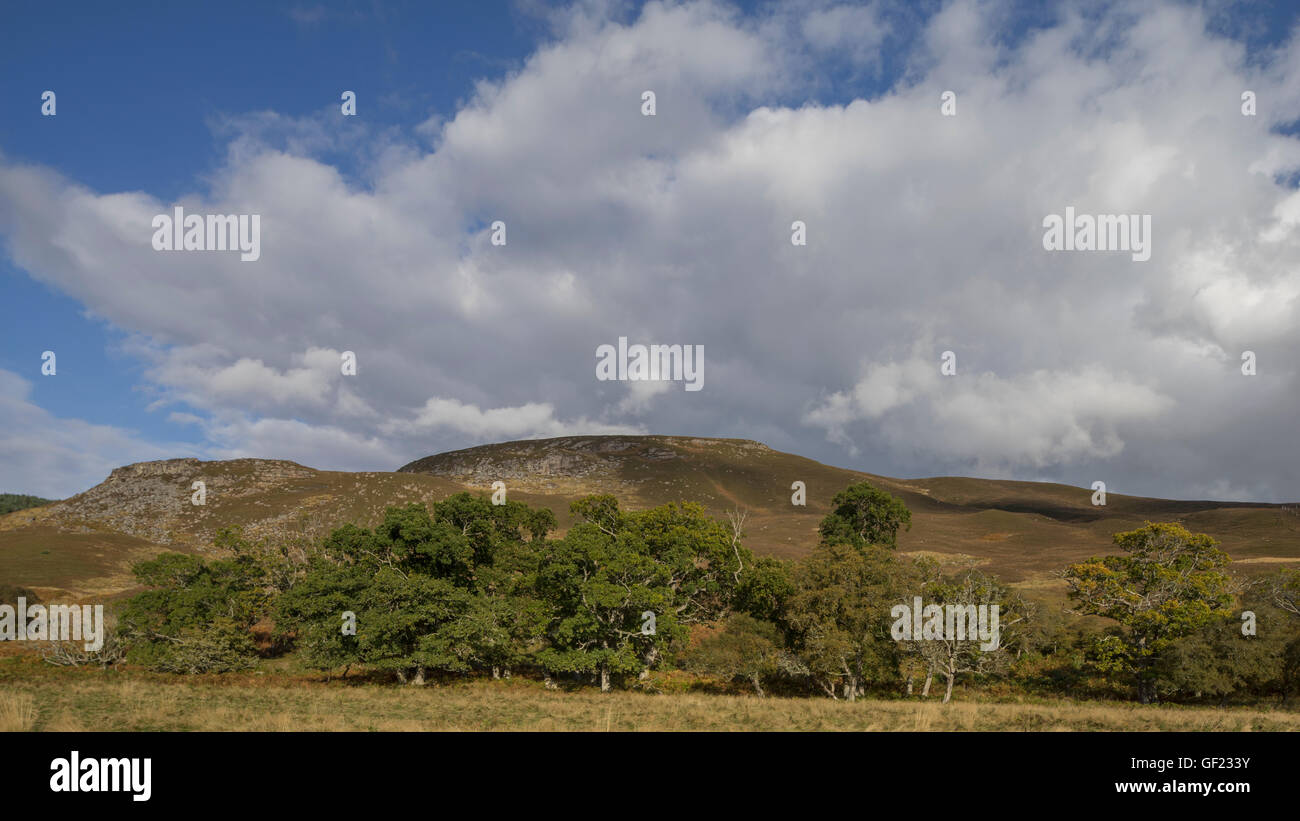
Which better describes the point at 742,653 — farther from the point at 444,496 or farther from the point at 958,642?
the point at 444,496

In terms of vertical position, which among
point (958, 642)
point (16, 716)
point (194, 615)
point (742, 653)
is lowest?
point (742, 653)

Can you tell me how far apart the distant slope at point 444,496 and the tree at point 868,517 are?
20410mm

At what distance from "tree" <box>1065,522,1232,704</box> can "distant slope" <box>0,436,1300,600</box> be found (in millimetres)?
42563

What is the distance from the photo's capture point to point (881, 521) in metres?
65.1

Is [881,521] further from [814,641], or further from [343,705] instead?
[343,705]

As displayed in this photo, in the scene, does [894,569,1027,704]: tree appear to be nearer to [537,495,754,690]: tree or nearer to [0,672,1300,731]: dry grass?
[0,672,1300,731]: dry grass

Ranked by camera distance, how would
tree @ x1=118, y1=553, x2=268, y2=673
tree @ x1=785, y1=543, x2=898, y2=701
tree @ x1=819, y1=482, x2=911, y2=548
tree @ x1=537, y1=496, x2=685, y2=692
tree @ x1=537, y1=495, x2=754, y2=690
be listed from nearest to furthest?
1. tree @ x1=785, y1=543, x2=898, y2=701
2. tree @ x1=537, y1=496, x2=685, y2=692
3. tree @ x1=537, y1=495, x2=754, y2=690
4. tree @ x1=118, y1=553, x2=268, y2=673
5. tree @ x1=819, y1=482, x2=911, y2=548

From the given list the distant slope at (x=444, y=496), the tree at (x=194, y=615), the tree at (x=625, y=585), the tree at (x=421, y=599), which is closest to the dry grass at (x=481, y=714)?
the tree at (x=421, y=599)

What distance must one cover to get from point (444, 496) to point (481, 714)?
12021 cm

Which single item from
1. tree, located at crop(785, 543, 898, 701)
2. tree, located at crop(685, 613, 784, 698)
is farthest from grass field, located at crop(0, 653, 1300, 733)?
tree, located at crop(685, 613, 784, 698)

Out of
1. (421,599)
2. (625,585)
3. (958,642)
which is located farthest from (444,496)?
(958,642)

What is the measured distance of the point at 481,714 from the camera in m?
20.9

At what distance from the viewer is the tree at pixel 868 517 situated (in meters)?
64.9

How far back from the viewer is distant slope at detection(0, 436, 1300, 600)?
89750mm
